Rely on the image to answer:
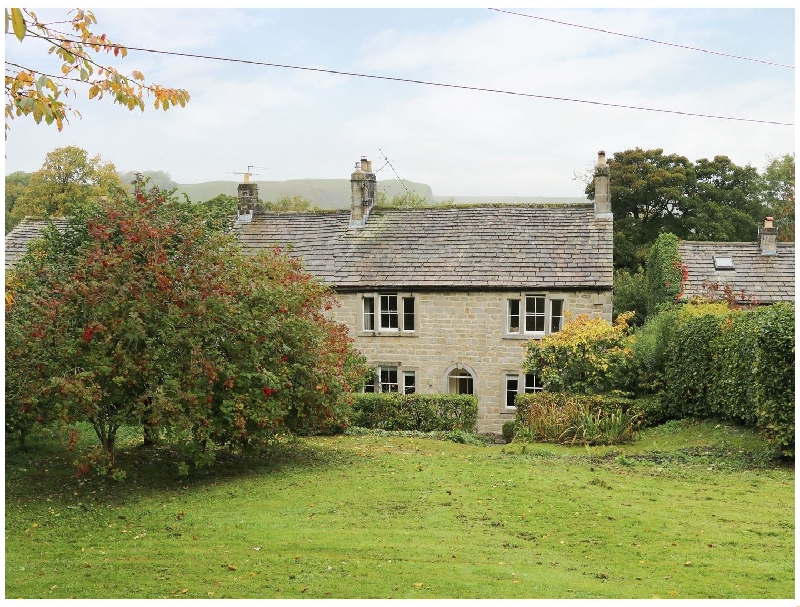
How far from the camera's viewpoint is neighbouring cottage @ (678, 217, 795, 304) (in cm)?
3119

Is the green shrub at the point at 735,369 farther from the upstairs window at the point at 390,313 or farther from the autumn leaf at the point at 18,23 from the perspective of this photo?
the autumn leaf at the point at 18,23

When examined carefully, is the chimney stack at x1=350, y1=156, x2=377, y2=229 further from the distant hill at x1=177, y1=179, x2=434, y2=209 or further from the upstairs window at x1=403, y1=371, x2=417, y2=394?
the distant hill at x1=177, y1=179, x2=434, y2=209

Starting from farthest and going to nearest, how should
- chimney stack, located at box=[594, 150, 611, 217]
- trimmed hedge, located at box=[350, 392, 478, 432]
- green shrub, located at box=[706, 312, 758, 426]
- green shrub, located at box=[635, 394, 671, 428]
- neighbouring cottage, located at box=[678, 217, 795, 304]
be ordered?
1. neighbouring cottage, located at box=[678, 217, 795, 304]
2. chimney stack, located at box=[594, 150, 611, 217]
3. trimmed hedge, located at box=[350, 392, 478, 432]
4. green shrub, located at box=[635, 394, 671, 428]
5. green shrub, located at box=[706, 312, 758, 426]

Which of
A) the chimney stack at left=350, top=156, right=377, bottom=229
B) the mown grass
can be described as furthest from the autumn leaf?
the chimney stack at left=350, top=156, right=377, bottom=229

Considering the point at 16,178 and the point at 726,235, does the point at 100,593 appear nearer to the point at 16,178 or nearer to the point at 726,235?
the point at 726,235

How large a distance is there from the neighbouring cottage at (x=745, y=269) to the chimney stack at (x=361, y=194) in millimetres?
12485

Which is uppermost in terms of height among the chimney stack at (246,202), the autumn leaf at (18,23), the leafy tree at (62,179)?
the leafy tree at (62,179)

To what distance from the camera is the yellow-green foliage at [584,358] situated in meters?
23.5

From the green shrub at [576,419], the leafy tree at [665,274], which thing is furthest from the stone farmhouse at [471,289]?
the leafy tree at [665,274]

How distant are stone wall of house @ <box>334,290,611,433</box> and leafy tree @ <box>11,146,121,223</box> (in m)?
28.8

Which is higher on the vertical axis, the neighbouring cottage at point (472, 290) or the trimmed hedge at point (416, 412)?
the neighbouring cottage at point (472, 290)

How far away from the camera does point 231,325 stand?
1393 cm

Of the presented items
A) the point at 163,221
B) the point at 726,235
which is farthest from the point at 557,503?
the point at 726,235

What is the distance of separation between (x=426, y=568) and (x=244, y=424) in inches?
230
